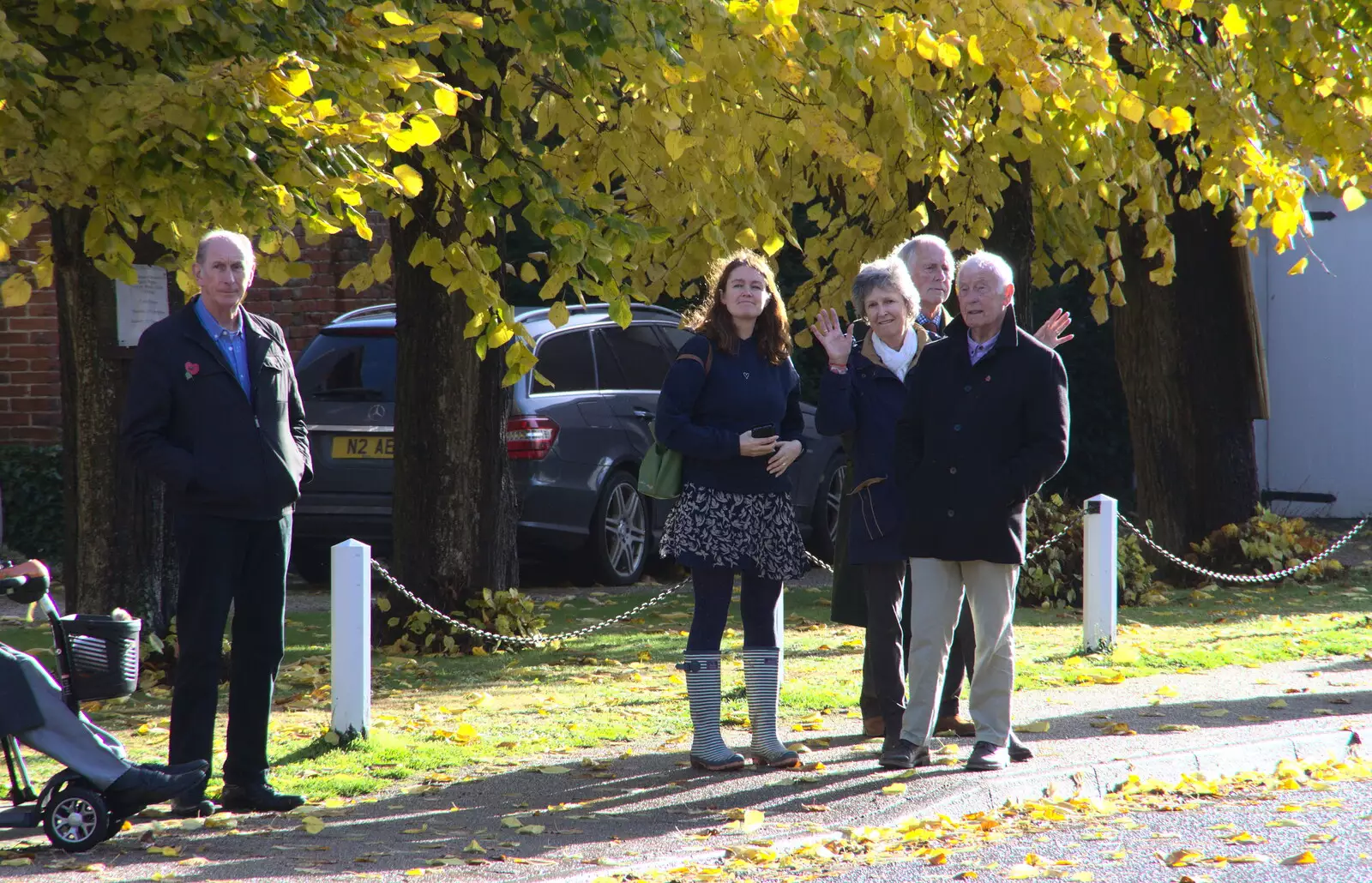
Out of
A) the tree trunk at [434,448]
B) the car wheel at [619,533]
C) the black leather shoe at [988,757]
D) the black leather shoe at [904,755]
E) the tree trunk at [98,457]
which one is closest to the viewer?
the black leather shoe at [988,757]

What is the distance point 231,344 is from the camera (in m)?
5.79

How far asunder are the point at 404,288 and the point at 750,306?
12.3ft

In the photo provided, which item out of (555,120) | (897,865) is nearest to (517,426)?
(555,120)

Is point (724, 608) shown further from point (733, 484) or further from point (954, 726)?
point (954, 726)

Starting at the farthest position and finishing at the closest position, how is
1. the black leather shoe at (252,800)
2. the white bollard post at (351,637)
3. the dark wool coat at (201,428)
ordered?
the white bollard post at (351,637) < the black leather shoe at (252,800) < the dark wool coat at (201,428)

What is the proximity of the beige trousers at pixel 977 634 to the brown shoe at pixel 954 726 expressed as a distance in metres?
0.71

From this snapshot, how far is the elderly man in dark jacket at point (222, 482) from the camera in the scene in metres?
5.65

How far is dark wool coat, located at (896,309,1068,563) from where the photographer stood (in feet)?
20.3

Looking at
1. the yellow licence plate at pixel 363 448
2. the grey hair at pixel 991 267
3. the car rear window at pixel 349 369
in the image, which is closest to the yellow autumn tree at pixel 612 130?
the grey hair at pixel 991 267

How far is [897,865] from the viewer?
17.2 feet

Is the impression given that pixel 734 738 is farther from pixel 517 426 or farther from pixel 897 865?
pixel 517 426

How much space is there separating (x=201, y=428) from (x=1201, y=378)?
31.0ft

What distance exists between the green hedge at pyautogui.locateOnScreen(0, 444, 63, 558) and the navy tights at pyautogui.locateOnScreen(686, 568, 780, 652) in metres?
8.73

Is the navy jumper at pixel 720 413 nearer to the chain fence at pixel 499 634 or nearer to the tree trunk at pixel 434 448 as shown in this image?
the chain fence at pixel 499 634
